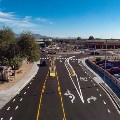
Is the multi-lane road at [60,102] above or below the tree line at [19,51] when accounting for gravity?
below

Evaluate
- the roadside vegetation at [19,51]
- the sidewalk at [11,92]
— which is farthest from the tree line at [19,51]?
the sidewalk at [11,92]

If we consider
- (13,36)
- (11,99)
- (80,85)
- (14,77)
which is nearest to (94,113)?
(11,99)

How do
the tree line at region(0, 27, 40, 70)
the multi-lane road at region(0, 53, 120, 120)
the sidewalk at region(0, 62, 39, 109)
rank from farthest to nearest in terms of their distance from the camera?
the tree line at region(0, 27, 40, 70) < the sidewalk at region(0, 62, 39, 109) < the multi-lane road at region(0, 53, 120, 120)

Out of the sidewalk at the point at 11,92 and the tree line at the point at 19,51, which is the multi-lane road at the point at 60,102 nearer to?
the sidewalk at the point at 11,92

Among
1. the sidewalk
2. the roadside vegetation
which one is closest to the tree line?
the roadside vegetation

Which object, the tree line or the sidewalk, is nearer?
the sidewalk

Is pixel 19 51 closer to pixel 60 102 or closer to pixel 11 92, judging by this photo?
pixel 11 92

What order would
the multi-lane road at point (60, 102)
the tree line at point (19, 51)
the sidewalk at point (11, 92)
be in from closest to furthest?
the multi-lane road at point (60, 102) < the sidewalk at point (11, 92) < the tree line at point (19, 51)

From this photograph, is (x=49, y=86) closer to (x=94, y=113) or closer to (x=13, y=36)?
(x=94, y=113)

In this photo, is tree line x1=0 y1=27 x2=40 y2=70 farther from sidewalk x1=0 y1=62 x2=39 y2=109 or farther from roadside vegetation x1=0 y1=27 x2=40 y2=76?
sidewalk x1=0 y1=62 x2=39 y2=109

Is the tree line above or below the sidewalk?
above
